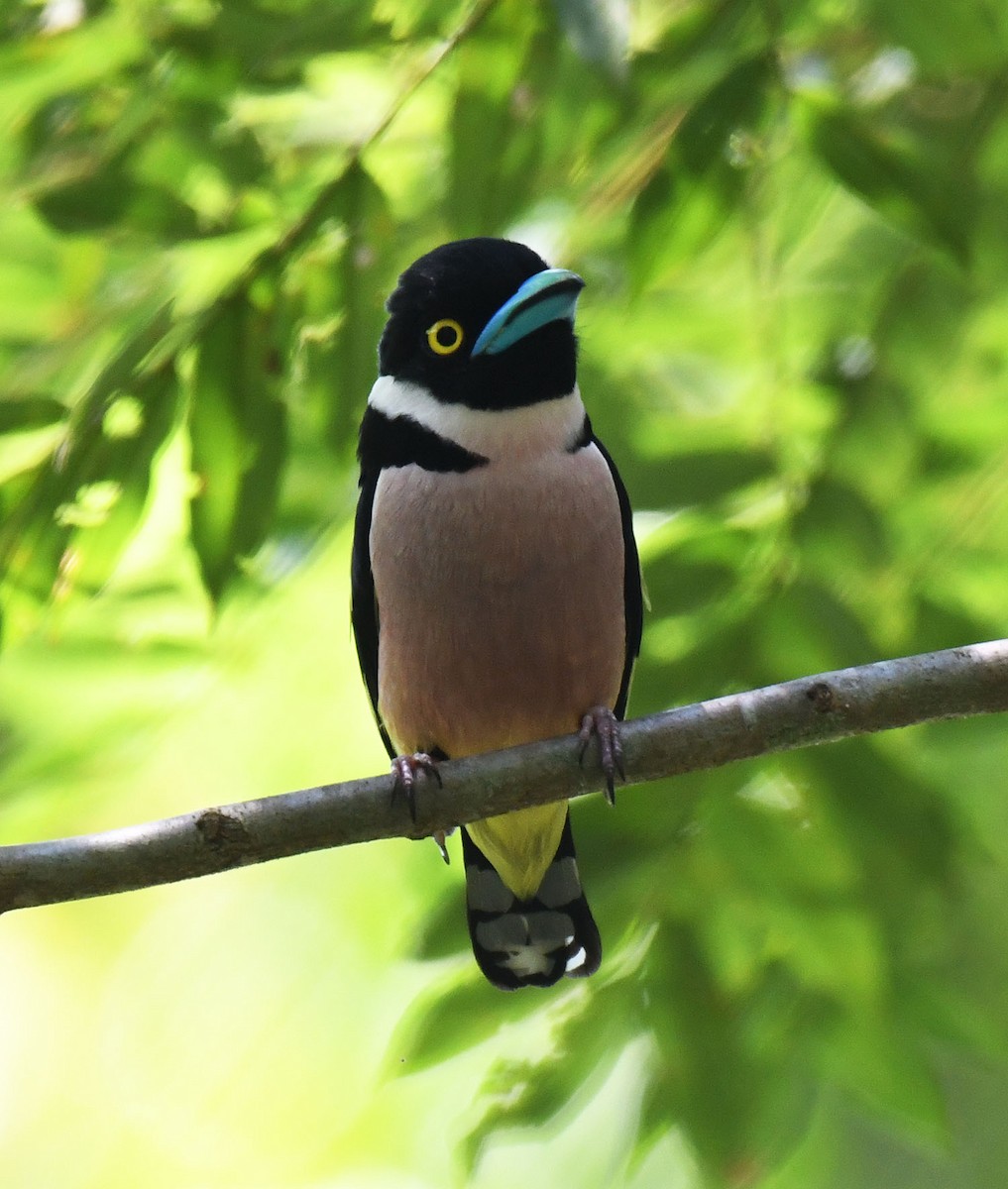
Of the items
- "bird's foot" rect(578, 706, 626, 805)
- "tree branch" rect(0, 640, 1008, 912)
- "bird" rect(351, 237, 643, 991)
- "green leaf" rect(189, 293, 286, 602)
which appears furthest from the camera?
"bird" rect(351, 237, 643, 991)

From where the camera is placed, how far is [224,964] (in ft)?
20.8

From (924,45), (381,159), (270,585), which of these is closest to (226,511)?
(270,585)

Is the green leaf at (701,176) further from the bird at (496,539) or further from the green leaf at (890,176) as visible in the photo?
the bird at (496,539)

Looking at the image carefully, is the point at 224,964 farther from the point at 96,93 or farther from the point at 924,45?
the point at 924,45

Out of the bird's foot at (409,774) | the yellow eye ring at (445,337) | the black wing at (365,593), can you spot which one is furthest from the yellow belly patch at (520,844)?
the yellow eye ring at (445,337)

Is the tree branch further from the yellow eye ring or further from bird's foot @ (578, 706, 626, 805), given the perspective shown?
the yellow eye ring

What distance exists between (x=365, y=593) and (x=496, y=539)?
679 mm

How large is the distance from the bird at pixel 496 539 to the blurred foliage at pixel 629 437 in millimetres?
162

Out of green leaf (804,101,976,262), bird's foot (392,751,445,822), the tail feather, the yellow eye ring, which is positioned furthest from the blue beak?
the tail feather

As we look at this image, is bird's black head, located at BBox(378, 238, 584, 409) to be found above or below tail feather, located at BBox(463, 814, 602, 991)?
above

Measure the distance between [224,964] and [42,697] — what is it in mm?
1916

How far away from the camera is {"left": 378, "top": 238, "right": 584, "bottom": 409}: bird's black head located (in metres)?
4.75

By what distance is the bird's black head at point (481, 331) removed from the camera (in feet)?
15.6

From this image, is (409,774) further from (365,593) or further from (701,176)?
(701,176)
